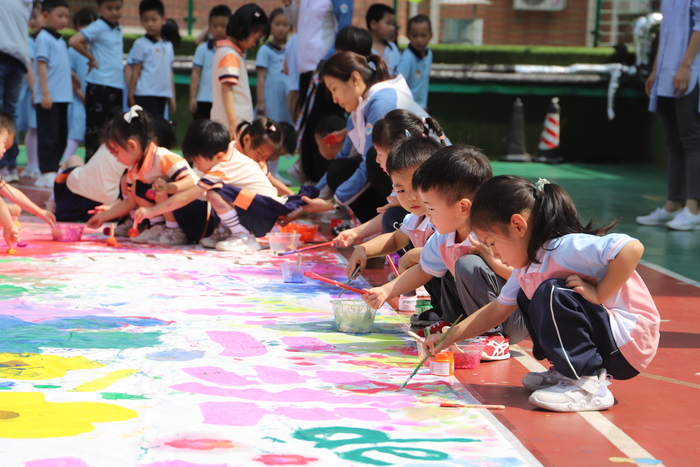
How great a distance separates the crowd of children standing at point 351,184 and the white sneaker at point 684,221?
206cm

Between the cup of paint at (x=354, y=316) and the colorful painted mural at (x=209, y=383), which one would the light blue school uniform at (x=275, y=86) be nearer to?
the colorful painted mural at (x=209, y=383)

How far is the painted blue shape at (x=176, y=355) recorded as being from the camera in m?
2.62

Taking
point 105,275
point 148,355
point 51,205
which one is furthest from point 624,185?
point 148,355

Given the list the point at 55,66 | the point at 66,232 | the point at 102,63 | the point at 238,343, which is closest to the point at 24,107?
the point at 55,66

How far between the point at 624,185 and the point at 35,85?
5706 mm

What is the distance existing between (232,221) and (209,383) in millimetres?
2506

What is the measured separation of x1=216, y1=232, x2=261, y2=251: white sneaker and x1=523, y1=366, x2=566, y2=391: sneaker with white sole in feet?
8.56

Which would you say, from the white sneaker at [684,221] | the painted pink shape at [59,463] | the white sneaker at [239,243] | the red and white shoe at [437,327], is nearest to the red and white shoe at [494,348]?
the red and white shoe at [437,327]

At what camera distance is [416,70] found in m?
8.30

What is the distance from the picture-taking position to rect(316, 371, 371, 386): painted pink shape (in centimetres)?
243

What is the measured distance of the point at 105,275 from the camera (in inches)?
153

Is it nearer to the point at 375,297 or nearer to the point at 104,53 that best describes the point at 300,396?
the point at 375,297

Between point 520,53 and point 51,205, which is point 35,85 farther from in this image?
point 520,53

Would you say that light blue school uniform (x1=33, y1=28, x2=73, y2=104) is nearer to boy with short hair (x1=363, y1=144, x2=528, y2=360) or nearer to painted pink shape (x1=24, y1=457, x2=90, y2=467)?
boy with short hair (x1=363, y1=144, x2=528, y2=360)
